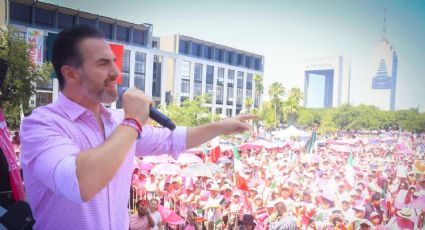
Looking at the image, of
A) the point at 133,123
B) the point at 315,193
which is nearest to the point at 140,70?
the point at 315,193

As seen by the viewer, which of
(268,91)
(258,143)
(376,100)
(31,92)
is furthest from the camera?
(31,92)

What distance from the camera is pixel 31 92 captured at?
813 centimetres

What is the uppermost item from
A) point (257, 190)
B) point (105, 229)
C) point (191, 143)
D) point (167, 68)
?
point (167, 68)

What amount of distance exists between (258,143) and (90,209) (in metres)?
6.55

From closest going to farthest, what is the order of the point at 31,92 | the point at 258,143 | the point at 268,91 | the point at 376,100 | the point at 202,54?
the point at 376,100 → the point at 268,91 → the point at 202,54 → the point at 258,143 → the point at 31,92

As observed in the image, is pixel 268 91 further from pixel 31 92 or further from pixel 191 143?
pixel 31 92

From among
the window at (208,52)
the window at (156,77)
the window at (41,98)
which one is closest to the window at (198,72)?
the window at (208,52)

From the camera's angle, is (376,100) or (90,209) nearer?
(90,209)

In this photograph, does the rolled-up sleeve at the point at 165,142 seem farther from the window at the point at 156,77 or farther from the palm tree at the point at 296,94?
the window at the point at 156,77

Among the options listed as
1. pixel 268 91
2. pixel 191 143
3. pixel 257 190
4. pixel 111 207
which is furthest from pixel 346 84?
pixel 111 207

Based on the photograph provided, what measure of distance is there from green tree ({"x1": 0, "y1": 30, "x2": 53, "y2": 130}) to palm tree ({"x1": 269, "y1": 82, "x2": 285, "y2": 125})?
4419 millimetres

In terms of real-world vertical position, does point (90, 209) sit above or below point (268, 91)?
below

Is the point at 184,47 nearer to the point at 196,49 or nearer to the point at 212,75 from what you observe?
the point at 196,49

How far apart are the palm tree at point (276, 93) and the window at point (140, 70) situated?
196 cm
